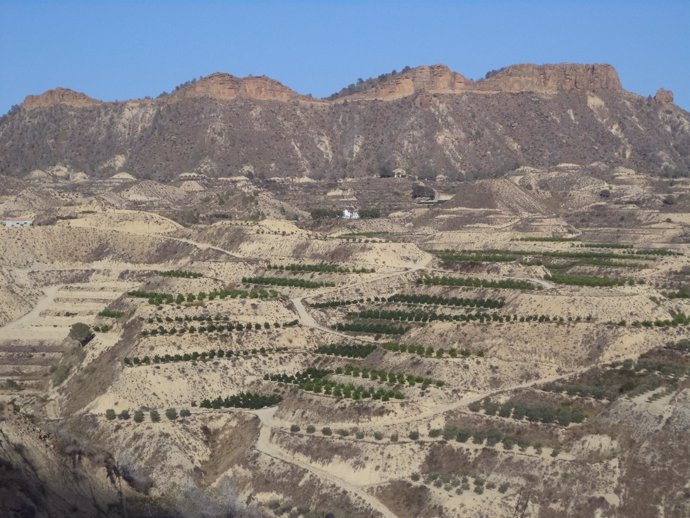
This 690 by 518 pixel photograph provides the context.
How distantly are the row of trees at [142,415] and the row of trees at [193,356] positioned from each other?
17.0ft

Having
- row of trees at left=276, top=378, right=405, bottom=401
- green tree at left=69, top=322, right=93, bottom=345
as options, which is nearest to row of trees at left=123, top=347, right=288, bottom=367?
row of trees at left=276, top=378, right=405, bottom=401

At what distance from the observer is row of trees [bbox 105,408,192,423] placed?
70.2 meters

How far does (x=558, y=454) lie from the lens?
193ft

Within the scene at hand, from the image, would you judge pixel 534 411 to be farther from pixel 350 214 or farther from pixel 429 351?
pixel 350 214

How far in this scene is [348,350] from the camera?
8250 cm

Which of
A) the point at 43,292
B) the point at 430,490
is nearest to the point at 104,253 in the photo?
the point at 43,292

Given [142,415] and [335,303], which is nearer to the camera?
[142,415]

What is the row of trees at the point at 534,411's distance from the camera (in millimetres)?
62938

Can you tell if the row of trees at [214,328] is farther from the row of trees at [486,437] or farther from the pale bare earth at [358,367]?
the row of trees at [486,437]

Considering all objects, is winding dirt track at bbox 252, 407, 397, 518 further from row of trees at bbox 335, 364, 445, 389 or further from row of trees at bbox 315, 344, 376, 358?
row of trees at bbox 315, 344, 376, 358

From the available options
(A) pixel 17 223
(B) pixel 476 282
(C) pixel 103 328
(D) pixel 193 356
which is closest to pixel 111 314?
(C) pixel 103 328

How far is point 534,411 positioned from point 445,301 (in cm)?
2841

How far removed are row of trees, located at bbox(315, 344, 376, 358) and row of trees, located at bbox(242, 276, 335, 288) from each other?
1752cm

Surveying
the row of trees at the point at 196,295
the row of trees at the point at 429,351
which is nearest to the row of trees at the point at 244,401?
the row of trees at the point at 429,351
